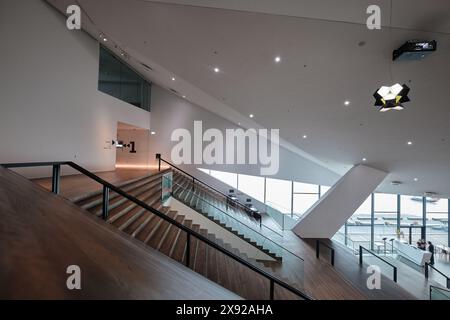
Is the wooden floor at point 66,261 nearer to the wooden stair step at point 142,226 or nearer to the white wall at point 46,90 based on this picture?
the wooden stair step at point 142,226

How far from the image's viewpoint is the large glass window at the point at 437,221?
39.6ft

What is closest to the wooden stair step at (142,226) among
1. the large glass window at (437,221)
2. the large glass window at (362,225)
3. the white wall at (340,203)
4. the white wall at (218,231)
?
the white wall at (218,231)

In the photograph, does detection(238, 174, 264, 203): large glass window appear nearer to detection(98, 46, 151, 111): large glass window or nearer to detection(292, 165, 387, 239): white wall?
detection(292, 165, 387, 239): white wall

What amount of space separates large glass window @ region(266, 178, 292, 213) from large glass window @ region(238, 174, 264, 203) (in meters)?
0.43

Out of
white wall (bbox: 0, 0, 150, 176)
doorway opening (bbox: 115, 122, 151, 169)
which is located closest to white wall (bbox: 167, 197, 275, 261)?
white wall (bbox: 0, 0, 150, 176)

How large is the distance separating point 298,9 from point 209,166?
405 inches

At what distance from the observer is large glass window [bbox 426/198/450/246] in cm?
1207

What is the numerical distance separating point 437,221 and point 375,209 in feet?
11.0

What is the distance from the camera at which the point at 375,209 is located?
1294 centimetres

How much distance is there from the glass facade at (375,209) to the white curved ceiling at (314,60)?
21.0 feet

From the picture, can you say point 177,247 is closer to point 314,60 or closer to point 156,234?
point 156,234

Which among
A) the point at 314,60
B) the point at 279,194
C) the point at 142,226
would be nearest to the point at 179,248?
the point at 142,226

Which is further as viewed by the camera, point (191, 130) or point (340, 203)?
point (191, 130)

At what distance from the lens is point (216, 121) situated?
1269 cm
